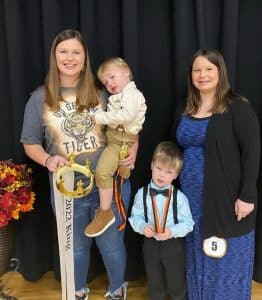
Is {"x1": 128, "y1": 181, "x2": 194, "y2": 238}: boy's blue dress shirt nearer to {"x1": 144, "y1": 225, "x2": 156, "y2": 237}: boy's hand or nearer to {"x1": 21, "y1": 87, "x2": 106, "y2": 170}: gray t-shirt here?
Answer: {"x1": 144, "y1": 225, "x2": 156, "y2": 237}: boy's hand

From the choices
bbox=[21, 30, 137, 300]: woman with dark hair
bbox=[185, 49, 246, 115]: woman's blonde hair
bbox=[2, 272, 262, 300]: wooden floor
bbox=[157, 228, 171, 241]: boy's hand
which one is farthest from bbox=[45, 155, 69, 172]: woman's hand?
bbox=[2, 272, 262, 300]: wooden floor

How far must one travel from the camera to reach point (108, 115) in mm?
1902

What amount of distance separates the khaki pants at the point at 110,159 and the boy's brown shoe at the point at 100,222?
0.15 metres

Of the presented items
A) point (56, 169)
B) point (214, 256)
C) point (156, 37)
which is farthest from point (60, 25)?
point (214, 256)

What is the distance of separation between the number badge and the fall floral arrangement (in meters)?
0.98

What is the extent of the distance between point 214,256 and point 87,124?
3.03 feet

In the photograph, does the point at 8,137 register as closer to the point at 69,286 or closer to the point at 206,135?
the point at 69,286

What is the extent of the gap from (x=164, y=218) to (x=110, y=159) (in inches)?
16.1

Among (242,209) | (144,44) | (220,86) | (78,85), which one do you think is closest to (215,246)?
(242,209)

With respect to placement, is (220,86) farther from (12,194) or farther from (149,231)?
(12,194)

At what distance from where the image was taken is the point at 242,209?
196cm

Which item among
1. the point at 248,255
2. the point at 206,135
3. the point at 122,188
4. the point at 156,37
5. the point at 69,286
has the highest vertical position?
the point at 156,37

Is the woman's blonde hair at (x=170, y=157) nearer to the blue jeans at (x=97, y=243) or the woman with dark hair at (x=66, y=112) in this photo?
the woman with dark hair at (x=66, y=112)

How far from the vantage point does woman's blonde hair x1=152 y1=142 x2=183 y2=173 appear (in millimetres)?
2000
